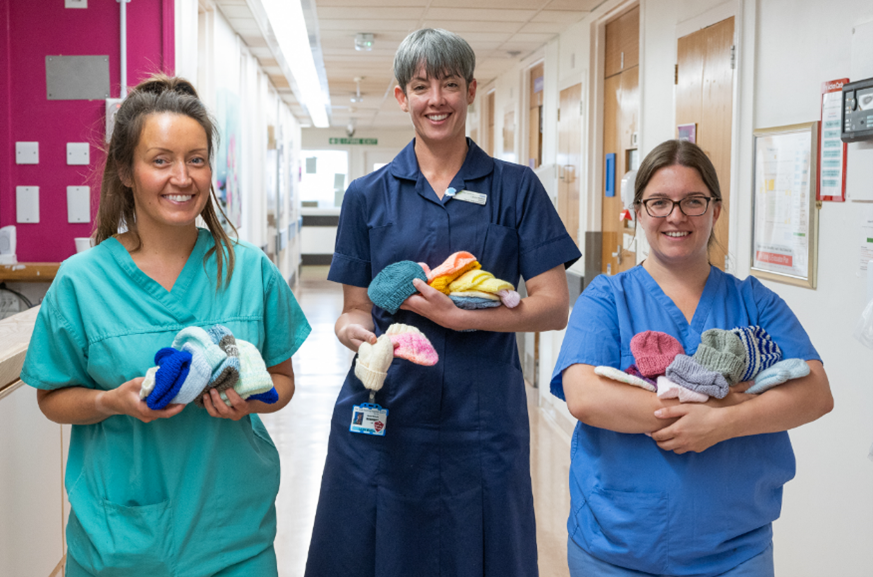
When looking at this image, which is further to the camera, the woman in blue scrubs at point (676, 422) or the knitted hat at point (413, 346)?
the knitted hat at point (413, 346)

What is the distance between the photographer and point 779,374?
148cm

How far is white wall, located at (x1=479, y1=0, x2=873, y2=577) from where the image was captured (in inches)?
98.8

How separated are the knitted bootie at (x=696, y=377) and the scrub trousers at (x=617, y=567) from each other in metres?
0.33

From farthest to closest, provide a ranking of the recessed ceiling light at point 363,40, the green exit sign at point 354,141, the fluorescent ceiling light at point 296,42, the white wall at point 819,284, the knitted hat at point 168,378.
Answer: the green exit sign at point 354,141
the recessed ceiling light at point 363,40
the fluorescent ceiling light at point 296,42
the white wall at point 819,284
the knitted hat at point 168,378

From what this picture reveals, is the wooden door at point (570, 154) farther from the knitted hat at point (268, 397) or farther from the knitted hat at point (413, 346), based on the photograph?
the knitted hat at point (268, 397)

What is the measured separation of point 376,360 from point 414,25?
15.2 ft

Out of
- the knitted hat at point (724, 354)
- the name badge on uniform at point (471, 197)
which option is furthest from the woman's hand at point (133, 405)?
the knitted hat at point (724, 354)

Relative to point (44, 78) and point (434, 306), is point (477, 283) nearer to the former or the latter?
point (434, 306)

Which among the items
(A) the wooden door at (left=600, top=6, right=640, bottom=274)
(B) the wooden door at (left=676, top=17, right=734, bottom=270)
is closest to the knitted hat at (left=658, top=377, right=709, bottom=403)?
(B) the wooden door at (left=676, top=17, right=734, bottom=270)

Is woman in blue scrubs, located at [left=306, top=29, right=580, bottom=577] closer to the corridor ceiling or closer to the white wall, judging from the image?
the white wall

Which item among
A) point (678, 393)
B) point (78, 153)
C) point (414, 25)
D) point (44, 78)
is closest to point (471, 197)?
point (678, 393)

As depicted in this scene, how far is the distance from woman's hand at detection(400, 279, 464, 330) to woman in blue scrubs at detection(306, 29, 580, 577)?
0.12 m

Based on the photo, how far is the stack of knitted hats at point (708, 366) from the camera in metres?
1.46

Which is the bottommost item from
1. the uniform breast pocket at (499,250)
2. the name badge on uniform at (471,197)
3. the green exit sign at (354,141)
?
the uniform breast pocket at (499,250)
